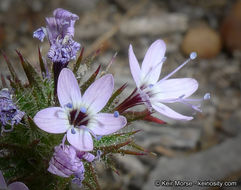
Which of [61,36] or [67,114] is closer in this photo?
[67,114]

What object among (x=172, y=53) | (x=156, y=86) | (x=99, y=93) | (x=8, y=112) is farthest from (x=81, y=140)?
(x=172, y=53)

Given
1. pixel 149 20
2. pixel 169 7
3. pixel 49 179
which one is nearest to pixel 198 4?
pixel 169 7

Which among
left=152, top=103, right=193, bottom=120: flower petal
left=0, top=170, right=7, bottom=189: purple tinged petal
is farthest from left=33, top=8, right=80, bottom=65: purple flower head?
left=0, top=170, right=7, bottom=189: purple tinged petal

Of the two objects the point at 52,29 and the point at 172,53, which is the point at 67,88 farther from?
the point at 172,53

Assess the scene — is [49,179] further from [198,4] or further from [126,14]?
[198,4]

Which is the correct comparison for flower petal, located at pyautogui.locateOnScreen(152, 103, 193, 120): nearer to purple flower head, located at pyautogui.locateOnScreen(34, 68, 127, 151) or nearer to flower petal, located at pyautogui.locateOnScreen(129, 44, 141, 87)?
flower petal, located at pyautogui.locateOnScreen(129, 44, 141, 87)

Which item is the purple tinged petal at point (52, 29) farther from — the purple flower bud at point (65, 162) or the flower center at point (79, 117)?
the purple flower bud at point (65, 162)
